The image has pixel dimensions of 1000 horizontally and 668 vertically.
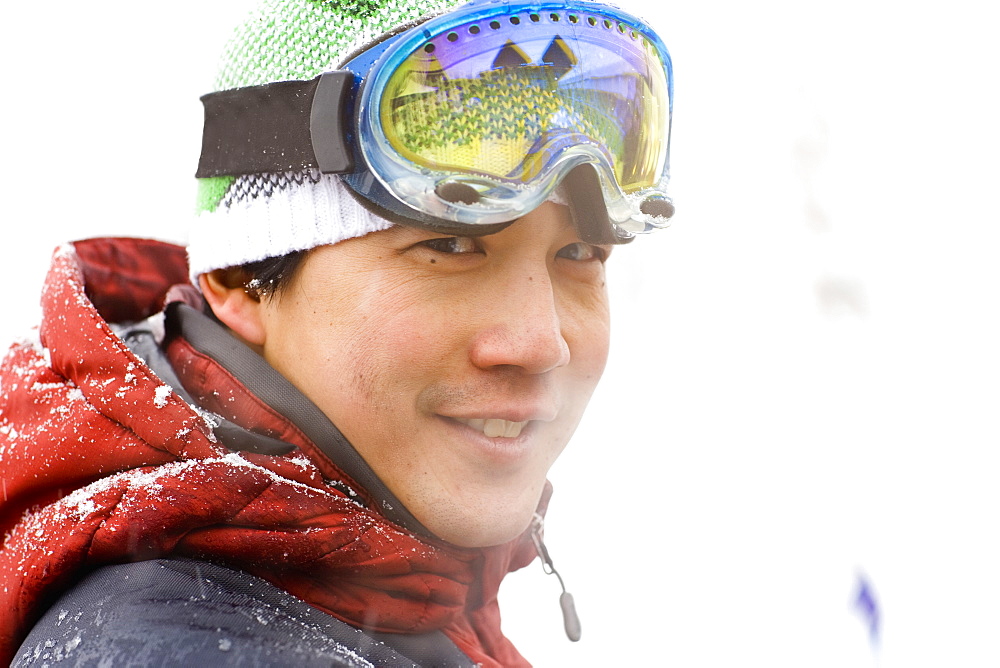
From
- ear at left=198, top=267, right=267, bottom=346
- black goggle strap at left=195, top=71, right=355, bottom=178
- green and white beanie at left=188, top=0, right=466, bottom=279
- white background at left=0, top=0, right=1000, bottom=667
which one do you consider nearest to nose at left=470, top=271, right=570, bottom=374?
green and white beanie at left=188, top=0, right=466, bottom=279

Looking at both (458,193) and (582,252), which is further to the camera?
(582,252)

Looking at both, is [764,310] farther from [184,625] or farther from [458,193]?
[184,625]

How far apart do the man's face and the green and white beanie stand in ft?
0.18

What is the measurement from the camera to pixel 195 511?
4.02 ft

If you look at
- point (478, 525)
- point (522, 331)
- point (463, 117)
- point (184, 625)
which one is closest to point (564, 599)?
point (478, 525)

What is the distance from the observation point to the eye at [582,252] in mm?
1675

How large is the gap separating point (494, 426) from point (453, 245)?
363mm

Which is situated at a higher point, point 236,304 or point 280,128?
point 280,128

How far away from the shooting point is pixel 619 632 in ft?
10.7

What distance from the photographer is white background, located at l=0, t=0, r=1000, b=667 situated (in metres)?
3.29

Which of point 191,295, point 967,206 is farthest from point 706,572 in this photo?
point 967,206

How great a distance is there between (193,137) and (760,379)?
4.14 meters

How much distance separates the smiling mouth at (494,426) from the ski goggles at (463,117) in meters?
0.37

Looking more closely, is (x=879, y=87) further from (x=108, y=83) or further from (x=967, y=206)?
(x=108, y=83)
